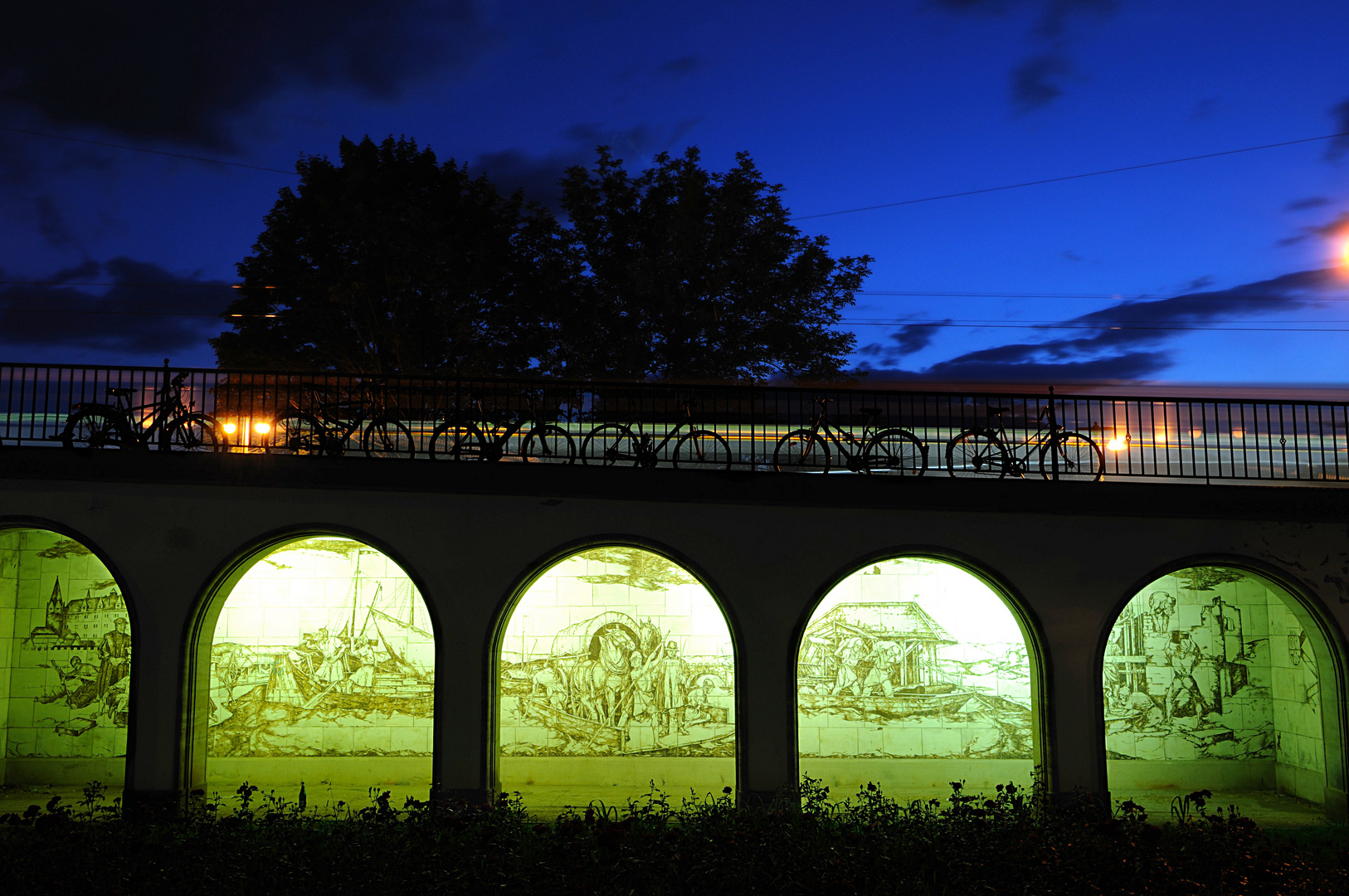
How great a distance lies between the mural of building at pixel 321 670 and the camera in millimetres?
12422

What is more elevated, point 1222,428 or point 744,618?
point 1222,428

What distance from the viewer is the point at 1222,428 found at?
2280 centimetres

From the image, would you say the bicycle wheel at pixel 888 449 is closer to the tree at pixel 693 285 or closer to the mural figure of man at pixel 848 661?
the mural figure of man at pixel 848 661

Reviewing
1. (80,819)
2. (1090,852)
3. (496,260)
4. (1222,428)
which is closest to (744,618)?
(1090,852)

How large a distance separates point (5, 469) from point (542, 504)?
19.3 ft

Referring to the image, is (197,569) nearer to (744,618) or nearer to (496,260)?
(744,618)

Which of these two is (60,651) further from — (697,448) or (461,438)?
(697,448)

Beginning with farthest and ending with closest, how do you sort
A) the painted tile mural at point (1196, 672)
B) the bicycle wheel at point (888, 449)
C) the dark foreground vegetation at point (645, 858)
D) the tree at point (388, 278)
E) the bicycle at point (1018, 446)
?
the tree at point (388, 278)
the painted tile mural at point (1196, 672)
the bicycle wheel at point (888, 449)
the bicycle at point (1018, 446)
the dark foreground vegetation at point (645, 858)

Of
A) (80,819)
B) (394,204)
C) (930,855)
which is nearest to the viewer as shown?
(930,855)

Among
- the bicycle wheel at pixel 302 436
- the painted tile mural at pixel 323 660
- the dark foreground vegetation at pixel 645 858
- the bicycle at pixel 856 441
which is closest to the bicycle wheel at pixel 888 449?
the bicycle at pixel 856 441

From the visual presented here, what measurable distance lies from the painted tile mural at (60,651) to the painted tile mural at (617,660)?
5207mm

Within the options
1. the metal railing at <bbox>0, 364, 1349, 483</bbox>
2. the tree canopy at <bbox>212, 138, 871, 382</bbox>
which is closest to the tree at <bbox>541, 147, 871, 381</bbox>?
the tree canopy at <bbox>212, 138, 871, 382</bbox>

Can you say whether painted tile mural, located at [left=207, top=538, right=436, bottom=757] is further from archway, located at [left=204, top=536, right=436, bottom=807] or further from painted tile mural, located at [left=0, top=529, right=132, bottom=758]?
painted tile mural, located at [left=0, top=529, right=132, bottom=758]

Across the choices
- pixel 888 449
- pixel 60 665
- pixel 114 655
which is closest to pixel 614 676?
pixel 888 449
